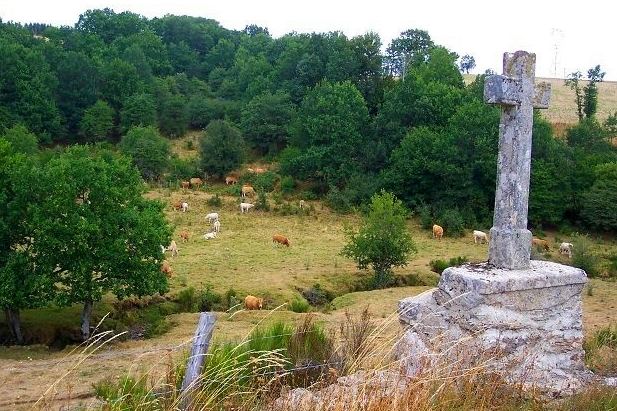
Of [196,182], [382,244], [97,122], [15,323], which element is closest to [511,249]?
[15,323]

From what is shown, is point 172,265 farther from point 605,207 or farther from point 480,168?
point 605,207

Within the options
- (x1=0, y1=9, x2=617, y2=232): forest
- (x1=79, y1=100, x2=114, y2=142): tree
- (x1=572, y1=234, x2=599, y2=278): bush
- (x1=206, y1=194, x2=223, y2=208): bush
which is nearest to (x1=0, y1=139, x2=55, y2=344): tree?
(x1=0, y1=9, x2=617, y2=232): forest

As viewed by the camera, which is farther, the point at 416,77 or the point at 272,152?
the point at 272,152

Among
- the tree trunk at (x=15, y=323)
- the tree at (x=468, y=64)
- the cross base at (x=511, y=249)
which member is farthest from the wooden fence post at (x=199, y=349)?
the tree at (x=468, y=64)

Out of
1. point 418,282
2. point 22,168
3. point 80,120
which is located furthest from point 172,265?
point 80,120

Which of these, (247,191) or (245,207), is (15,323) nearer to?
(245,207)

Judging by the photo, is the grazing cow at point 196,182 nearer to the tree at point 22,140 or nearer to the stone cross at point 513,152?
the tree at point 22,140

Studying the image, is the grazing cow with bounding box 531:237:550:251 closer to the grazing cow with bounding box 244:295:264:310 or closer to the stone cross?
the grazing cow with bounding box 244:295:264:310

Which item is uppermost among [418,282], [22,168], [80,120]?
[80,120]

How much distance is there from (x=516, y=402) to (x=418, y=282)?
2166 centimetres

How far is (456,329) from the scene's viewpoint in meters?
7.22

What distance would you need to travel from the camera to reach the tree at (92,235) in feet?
61.7

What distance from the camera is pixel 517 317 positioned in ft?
23.8

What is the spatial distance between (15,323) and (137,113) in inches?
1469
